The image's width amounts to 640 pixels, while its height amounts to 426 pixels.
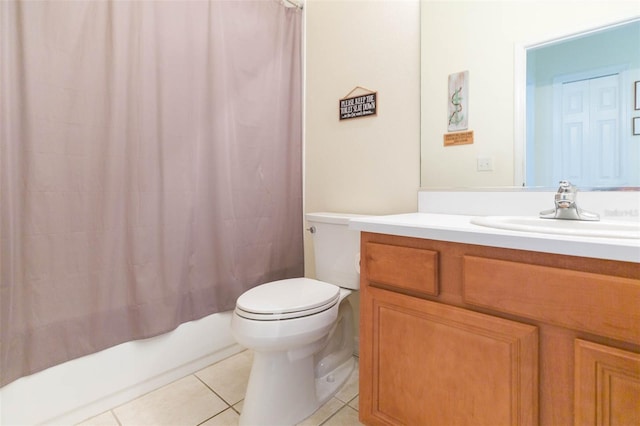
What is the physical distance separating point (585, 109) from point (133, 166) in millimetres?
1658


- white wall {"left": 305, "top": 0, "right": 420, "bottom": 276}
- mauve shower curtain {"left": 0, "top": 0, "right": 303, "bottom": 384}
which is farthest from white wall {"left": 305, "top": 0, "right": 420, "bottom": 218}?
mauve shower curtain {"left": 0, "top": 0, "right": 303, "bottom": 384}

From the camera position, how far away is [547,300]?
67 cm

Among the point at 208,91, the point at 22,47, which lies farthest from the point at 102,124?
the point at 208,91

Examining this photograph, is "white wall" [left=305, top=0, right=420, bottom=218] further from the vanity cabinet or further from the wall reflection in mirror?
the vanity cabinet

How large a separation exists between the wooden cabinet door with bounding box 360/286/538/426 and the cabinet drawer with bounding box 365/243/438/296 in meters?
0.04

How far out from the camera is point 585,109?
1072 mm

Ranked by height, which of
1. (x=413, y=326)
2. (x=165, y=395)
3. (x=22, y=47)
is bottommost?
(x=165, y=395)

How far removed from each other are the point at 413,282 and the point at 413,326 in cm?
12

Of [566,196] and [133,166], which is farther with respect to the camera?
[133,166]

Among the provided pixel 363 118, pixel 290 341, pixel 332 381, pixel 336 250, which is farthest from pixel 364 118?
pixel 332 381

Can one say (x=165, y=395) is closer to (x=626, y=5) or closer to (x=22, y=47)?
(x=22, y=47)

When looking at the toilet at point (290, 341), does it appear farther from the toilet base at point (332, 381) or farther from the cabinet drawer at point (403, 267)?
the cabinet drawer at point (403, 267)

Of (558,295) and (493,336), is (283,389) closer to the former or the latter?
(493,336)

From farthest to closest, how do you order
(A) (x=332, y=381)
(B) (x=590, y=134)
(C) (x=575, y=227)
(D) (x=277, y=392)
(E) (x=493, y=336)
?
(A) (x=332, y=381) → (D) (x=277, y=392) → (B) (x=590, y=134) → (C) (x=575, y=227) → (E) (x=493, y=336)
